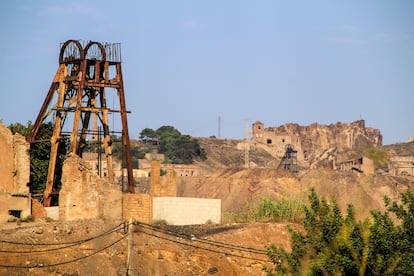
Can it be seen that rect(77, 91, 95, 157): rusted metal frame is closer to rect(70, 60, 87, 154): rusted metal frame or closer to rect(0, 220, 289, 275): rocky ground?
rect(70, 60, 87, 154): rusted metal frame

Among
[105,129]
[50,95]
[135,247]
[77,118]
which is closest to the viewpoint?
[135,247]

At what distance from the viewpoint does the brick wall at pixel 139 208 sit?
29.5 metres

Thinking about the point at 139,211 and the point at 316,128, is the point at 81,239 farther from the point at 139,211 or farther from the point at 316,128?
the point at 316,128

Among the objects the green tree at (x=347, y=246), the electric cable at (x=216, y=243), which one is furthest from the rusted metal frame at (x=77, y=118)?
the green tree at (x=347, y=246)

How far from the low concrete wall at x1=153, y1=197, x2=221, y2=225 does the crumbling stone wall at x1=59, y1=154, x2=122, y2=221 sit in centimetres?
141

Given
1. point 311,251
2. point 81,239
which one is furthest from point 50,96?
point 311,251

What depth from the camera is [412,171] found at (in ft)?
266

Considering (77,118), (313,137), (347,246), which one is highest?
(313,137)

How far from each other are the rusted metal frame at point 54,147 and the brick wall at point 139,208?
484cm

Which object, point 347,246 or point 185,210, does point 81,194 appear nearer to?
point 185,210

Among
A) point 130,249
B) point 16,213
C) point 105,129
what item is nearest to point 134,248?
point 130,249

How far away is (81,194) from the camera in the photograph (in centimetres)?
2958

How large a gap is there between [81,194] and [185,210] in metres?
3.47

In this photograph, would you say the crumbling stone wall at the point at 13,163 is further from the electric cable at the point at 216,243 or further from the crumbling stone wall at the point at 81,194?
the electric cable at the point at 216,243
